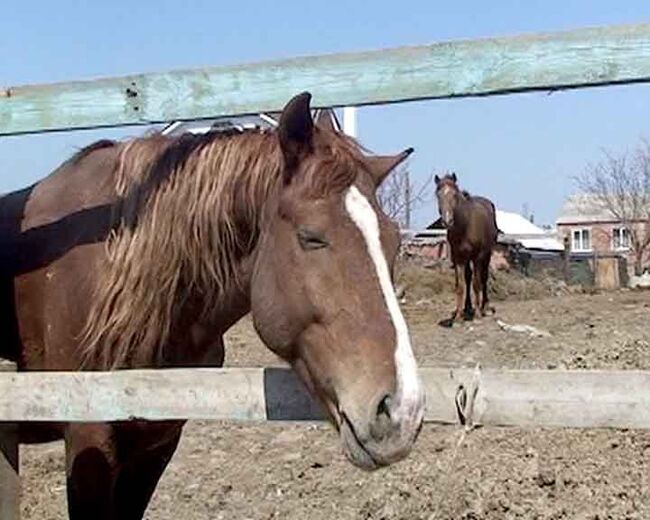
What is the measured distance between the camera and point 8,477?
2.98m

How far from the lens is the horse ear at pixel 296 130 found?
2.58 metres

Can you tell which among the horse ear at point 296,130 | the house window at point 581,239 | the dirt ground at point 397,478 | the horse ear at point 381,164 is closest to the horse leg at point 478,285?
the dirt ground at point 397,478

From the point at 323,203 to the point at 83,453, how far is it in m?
1.23

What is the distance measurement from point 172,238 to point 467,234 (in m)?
11.3

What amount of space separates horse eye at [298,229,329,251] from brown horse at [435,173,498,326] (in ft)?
37.0

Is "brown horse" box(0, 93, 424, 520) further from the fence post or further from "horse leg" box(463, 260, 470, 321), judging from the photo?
"horse leg" box(463, 260, 470, 321)

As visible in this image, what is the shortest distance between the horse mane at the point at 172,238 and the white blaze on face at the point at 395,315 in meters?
0.45

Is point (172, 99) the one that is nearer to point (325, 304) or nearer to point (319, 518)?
point (325, 304)

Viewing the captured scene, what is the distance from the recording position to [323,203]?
258cm

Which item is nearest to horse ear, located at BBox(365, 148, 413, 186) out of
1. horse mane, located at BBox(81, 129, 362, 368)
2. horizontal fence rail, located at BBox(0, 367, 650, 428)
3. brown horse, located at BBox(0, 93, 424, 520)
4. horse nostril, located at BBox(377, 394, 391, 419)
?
brown horse, located at BBox(0, 93, 424, 520)

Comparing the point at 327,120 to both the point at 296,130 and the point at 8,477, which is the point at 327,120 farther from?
the point at 8,477

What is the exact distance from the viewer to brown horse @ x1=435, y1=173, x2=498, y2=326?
14.0 metres

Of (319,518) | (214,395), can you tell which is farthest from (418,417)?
(319,518)

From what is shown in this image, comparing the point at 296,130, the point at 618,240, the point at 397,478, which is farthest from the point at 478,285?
the point at 618,240
